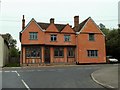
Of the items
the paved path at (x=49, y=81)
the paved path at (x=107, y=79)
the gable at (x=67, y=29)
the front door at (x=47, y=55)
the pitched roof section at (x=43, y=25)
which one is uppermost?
the pitched roof section at (x=43, y=25)

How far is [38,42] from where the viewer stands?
1945 inches

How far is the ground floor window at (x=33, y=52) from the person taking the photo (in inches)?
1908

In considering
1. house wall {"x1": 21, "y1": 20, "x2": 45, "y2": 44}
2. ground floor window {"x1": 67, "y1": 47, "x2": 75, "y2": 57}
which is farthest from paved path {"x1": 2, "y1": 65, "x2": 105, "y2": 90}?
ground floor window {"x1": 67, "y1": 47, "x2": 75, "y2": 57}

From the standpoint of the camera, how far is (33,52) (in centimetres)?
4869

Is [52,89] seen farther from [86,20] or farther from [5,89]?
[86,20]

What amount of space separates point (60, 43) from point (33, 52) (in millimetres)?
5352

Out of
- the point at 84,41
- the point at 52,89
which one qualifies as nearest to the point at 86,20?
the point at 84,41

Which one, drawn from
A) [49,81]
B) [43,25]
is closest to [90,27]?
[43,25]

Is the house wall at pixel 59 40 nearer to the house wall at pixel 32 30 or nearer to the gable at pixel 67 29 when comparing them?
the gable at pixel 67 29

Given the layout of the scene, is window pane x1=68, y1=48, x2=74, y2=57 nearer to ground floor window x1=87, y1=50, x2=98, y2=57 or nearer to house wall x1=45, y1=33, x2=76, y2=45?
house wall x1=45, y1=33, x2=76, y2=45

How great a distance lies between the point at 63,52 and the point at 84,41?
4492mm

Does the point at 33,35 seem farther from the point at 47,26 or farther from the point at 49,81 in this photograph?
the point at 49,81

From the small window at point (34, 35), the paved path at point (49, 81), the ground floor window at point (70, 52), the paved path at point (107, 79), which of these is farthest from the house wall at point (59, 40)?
the paved path at point (107, 79)

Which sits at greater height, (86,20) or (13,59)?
(86,20)
